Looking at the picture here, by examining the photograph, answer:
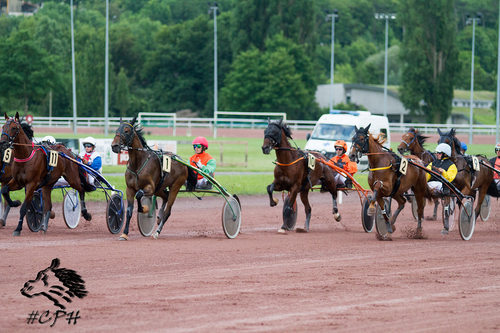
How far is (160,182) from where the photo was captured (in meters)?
10.2

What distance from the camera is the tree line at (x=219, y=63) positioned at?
168 ft

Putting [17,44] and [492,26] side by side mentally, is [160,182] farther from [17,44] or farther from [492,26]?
[492,26]

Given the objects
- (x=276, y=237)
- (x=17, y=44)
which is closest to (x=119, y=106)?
(x=17, y=44)

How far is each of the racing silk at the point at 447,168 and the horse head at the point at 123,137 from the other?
4.78 metres

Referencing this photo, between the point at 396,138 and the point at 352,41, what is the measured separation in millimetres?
48976

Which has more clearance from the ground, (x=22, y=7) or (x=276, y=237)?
(x=22, y=7)

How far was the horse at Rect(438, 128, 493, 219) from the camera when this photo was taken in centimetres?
1169

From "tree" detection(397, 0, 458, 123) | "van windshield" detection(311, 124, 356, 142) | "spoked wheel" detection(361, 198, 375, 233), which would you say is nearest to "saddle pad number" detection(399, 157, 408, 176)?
"spoked wheel" detection(361, 198, 375, 233)

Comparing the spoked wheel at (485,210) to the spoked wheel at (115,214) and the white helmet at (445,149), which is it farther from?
the spoked wheel at (115,214)

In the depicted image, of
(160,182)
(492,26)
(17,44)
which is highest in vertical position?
(492,26)

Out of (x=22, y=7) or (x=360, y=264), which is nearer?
(x=360, y=264)

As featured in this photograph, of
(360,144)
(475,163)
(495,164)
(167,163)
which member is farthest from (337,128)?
(167,163)

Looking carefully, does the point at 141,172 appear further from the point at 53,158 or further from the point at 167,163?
the point at 53,158

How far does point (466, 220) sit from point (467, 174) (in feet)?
4.30
